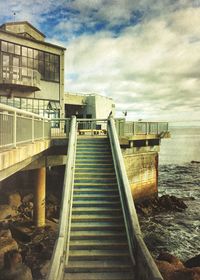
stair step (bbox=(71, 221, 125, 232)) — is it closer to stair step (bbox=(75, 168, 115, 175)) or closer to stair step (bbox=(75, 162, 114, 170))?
stair step (bbox=(75, 168, 115, 175))

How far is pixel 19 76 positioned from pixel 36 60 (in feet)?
8.24

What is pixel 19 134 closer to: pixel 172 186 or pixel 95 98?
pixel 95 98

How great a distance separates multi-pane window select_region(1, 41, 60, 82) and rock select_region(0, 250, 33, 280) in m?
16.3

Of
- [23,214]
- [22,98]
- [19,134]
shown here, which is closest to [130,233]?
[19,134]

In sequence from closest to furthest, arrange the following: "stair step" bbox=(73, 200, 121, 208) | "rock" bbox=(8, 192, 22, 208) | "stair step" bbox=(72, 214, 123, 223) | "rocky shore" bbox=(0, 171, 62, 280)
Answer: "stair step" bbox=(72, 214, 123, 223), "stair step" bbox=(73, 200, 121, 208), "rocky shore" bbox=(0, 171, 62, 280), "rock" bbox=(8, 192, 22, 208)

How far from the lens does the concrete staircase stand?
6.71 metres

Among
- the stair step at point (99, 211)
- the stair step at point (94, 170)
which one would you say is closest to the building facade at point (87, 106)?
the stair step at point (94, 170)

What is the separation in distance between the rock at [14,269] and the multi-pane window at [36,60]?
1630 centimetres

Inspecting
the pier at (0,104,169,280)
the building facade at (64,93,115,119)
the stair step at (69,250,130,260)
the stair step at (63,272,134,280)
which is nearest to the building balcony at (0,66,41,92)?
the pier at (0,104,169,280)

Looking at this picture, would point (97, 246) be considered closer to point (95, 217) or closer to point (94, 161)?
point (95, 217)

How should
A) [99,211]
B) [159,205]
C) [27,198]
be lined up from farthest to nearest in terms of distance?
[159,205]
[27,198]
[99,211]

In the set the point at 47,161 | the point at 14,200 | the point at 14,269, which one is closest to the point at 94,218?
the point at 14,269

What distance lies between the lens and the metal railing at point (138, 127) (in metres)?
16.4

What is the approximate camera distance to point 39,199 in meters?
15.2
